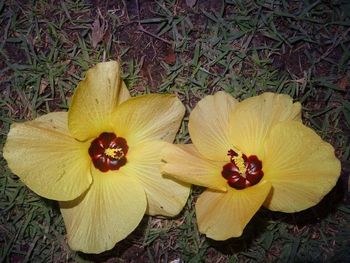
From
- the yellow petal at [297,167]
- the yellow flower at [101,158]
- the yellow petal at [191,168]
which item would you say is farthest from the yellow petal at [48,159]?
the yellow petal at [297,167]

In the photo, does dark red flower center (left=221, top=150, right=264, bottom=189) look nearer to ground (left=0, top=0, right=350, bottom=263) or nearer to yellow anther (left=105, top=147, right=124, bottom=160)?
ground (left=0, top=0, right=350, bottom=263)

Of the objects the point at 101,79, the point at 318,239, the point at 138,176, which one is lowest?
the point at 318,239

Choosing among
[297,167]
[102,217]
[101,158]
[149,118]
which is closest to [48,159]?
[101,158]

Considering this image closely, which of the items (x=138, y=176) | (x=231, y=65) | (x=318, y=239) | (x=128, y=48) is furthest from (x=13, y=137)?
(x=318, y=239)

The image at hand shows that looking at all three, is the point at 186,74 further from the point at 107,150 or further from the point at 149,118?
the point at 107,150

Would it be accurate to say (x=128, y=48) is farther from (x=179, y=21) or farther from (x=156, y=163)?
(x=156, y=163)

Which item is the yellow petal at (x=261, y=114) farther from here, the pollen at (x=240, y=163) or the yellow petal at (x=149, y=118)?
the yellow petal at (x=149, y=118)

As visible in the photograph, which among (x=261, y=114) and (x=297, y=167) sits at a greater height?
(x=261, y=114)
